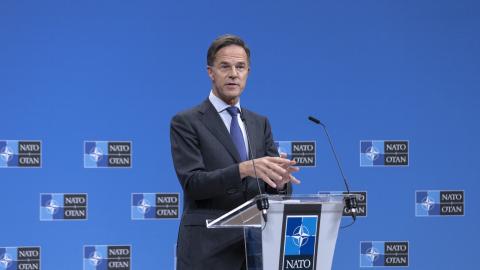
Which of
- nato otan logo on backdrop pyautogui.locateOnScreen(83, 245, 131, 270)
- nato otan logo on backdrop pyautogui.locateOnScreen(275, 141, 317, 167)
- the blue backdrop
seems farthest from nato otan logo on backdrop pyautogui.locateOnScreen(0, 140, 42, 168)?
nato otan logo on backdrop pyautogui.locateOnScreen(275, 141, 317, 167)

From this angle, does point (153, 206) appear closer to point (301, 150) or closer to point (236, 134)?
point (301, 150)

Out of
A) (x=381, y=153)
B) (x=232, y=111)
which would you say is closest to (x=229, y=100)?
(x=232, y=111)

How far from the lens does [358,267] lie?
486 centimetres

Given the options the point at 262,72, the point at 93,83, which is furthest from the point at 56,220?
the point at 262,72

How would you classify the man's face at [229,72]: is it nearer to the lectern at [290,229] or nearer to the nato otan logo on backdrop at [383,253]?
the lectern at [290,229]

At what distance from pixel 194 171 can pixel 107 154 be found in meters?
2.32

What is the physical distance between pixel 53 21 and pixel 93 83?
465 millimetres

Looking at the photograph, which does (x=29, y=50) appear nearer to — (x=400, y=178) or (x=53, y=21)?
(x=53, y=21)

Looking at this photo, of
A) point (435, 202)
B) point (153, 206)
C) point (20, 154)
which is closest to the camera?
point (20, 154)

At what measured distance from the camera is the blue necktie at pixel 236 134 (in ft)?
8.37

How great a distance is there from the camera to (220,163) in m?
2.49

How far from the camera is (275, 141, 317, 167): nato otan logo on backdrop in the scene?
15.7ft

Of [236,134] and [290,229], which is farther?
[236,134]

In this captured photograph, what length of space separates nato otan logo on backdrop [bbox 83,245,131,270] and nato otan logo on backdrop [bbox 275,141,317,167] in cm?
118
